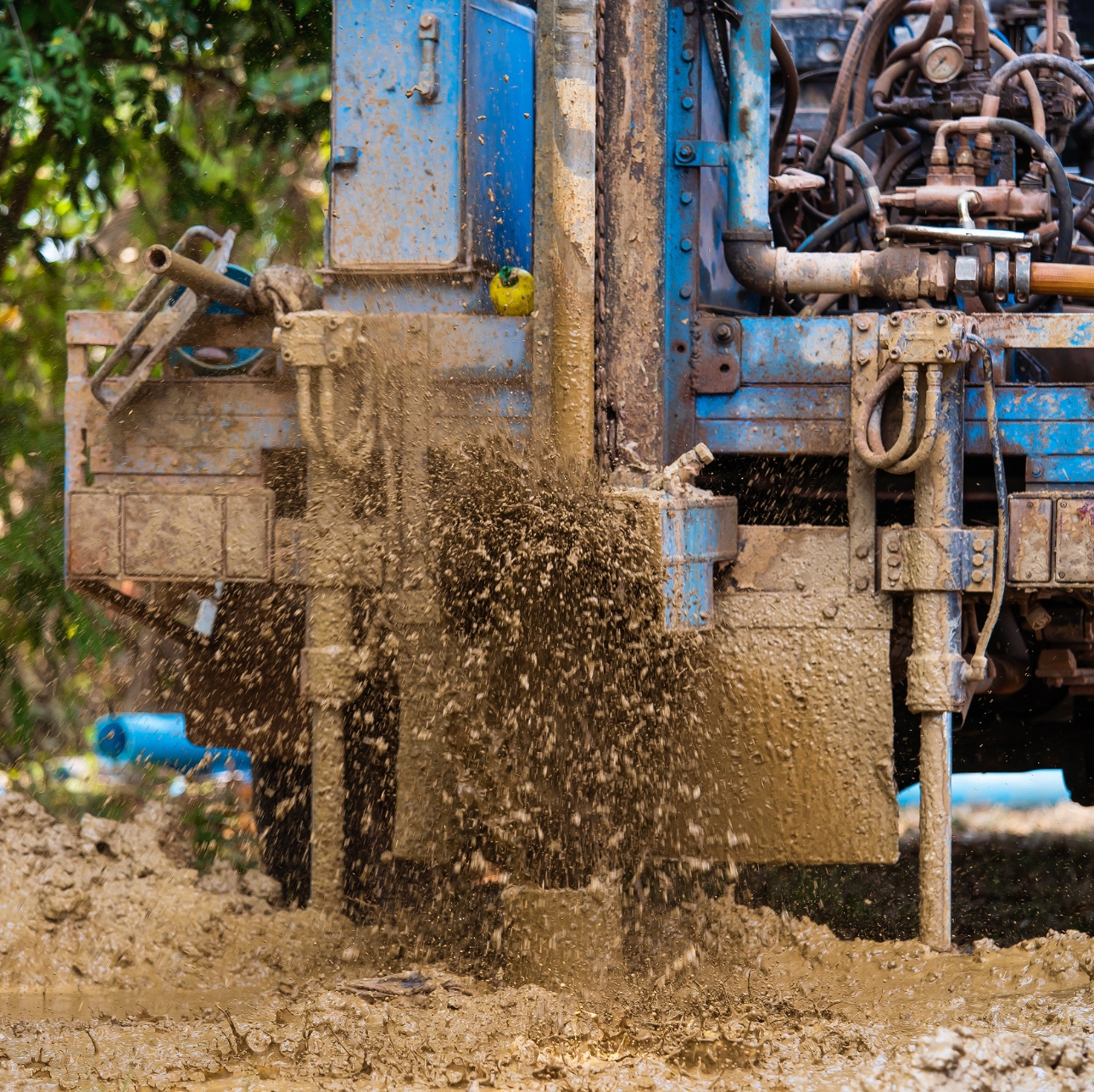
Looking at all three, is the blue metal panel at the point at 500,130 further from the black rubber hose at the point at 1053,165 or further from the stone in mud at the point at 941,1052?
the stone in mud at the point at 941,1052

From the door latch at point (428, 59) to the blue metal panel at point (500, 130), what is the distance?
0.27 feet

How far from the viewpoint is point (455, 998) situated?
3004mm

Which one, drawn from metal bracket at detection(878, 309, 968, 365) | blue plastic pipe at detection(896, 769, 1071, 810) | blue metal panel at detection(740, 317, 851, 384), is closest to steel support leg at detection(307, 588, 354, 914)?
blue metal panel at detection(740, 317, 851, 384)

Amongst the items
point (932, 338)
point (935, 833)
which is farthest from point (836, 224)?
point (935, 833)

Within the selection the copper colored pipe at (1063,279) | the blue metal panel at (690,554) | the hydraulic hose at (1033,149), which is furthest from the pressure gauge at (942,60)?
the blue metal panel at (690,554)

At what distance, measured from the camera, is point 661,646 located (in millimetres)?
3082

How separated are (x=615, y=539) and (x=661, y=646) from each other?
27cm

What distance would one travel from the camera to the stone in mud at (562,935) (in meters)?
3.17

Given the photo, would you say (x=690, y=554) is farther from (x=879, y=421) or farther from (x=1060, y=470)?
(x=1060, y=470)

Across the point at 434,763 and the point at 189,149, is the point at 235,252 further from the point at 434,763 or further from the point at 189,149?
the point at 434,763

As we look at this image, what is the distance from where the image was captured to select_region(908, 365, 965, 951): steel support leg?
307 centimetres

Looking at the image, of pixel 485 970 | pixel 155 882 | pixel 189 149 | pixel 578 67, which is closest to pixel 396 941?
pixel 485 970

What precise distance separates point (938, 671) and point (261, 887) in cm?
195

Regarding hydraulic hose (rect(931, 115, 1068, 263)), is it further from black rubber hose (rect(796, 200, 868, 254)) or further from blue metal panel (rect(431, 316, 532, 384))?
blue metal panel (rect(431, 316, 532, 384))
